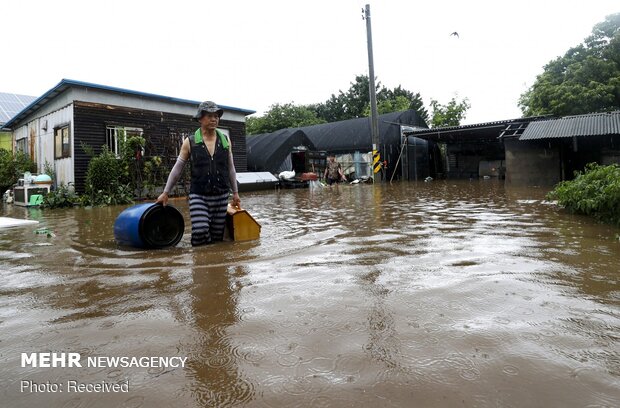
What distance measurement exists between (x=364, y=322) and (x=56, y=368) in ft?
4.54

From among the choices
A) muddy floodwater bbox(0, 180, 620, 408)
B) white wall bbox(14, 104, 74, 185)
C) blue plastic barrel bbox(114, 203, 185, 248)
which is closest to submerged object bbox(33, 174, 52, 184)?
white wall bbox(14, 104, 74, 185)

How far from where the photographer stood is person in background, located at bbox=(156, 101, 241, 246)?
4.36m

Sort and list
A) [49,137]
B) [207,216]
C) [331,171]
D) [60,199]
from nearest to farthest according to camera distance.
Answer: [207,216] → [60,199] → [49,137] → [331,171]

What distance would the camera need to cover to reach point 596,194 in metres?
5.77

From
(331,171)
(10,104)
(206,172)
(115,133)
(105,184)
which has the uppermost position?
(10,104)

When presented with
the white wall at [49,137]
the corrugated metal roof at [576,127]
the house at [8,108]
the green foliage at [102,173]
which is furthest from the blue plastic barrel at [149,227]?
the house at [8,108]

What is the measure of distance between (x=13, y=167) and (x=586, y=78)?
2762 centimetres

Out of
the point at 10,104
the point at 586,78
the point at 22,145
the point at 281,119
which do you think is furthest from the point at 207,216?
the point at 281,119

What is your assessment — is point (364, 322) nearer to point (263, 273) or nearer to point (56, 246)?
point (263, 273)

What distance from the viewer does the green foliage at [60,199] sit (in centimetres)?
1154

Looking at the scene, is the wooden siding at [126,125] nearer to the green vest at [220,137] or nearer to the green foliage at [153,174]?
the green foliage at [153,174]

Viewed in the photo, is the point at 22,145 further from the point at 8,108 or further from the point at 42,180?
the point at 8,108

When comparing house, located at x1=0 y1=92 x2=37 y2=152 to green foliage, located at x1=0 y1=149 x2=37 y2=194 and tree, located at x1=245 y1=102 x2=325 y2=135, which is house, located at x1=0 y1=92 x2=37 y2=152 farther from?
tree, located at x1=245 y1=102 x2=325 y2=135

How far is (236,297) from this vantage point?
2596 mm
